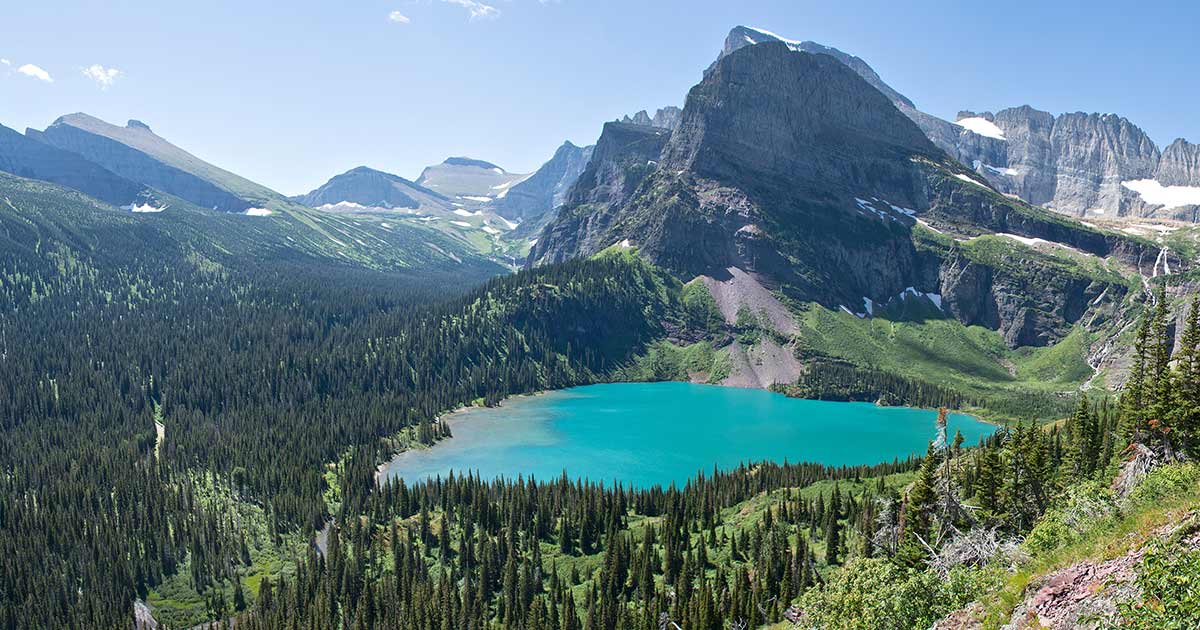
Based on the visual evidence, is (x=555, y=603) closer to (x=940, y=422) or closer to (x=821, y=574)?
(x=821, y=574)

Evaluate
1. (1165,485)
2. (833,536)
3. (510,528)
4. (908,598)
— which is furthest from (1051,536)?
(510,528)

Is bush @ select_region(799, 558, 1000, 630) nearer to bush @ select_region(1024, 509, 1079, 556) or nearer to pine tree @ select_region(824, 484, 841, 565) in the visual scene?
bush @ select_region(1024, 509, 1079, 556)

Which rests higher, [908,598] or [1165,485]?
[1165,485]

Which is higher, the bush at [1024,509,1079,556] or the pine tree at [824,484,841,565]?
the bush at [1024,509,1079,556]

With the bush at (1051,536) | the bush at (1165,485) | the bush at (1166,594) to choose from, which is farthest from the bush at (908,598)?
the bush at (1166,594)

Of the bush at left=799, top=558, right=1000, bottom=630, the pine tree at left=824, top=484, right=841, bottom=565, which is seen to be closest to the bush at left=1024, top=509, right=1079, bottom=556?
the bush at left=799, top=558, right=1000, bottom=630

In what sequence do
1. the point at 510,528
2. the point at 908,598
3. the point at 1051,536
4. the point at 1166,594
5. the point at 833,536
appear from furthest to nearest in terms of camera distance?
the point at 510,528, the point at 833,536, the point at 1051,536, the point at 908,598, the point at 1166,594

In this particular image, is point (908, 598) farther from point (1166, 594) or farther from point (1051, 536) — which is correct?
point (1166, 594)

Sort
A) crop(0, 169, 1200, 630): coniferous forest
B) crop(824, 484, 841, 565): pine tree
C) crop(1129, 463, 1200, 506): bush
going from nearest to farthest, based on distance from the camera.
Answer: crop(1129, 463, 1200, 506): bush < crop(0, 169, 1200, 630): coniferous forest < crop(824, 484, 841, 565): pine tree

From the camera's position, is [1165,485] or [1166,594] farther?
[1165,485]

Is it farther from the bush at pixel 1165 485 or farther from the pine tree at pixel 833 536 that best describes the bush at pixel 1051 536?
the pine tree at pixel 833 536

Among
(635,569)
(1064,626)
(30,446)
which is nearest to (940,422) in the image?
(1064,626)
